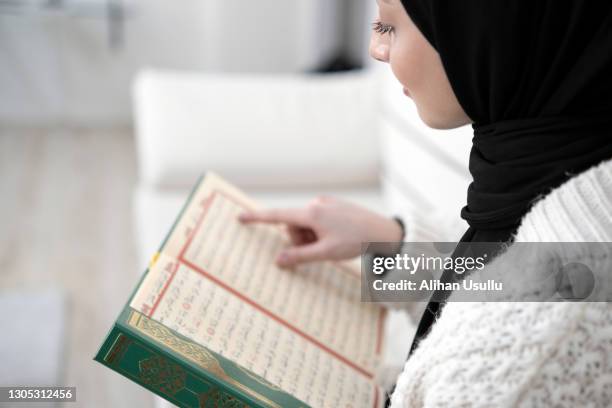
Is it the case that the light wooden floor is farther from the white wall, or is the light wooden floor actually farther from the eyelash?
the eyelash

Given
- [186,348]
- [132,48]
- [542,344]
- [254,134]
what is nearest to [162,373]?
[186,348]

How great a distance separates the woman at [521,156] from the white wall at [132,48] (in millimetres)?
2832

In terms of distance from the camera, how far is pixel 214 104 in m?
1.72

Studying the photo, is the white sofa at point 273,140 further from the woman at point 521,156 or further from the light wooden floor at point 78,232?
the woman at point 521,156

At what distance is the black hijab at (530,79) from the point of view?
533 millimetres

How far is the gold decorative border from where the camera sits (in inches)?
25.3

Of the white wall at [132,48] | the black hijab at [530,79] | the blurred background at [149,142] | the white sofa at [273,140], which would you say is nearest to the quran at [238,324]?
the blurred background at [149,142]

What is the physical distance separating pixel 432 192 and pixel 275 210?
0.50 meters

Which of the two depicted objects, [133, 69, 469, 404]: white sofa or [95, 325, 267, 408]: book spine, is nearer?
[95, 325, 267, 408]: book spine

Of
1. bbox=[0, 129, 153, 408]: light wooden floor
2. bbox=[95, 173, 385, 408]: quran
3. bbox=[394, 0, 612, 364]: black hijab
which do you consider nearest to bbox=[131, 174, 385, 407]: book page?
bbox=[95, 173, 385, 408]: quran

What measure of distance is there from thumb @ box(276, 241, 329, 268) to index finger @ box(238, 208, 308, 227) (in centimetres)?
5

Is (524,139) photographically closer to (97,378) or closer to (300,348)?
(300,348)

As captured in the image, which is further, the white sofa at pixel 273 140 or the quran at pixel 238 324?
the white sofa at pixel 273 140

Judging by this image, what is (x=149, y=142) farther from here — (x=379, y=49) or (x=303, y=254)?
(x=379, y=49)
